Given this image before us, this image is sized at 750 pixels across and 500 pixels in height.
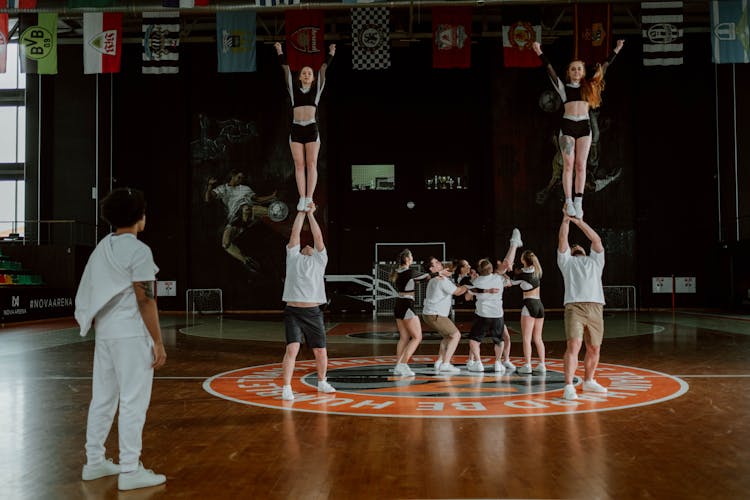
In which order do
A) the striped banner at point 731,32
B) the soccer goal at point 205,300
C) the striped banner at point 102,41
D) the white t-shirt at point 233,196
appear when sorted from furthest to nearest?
the white t-shirt at point 233,196 < the soccer goal at point 205,300 < the striped banner at point 102,41 < the striped banner at point 731,32

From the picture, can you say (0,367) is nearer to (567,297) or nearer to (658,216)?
(567,297)

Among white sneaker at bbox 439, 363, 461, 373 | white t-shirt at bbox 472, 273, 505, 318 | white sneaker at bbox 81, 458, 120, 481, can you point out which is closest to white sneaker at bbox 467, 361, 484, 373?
white sneaker at bbox 439, 363, 461, 373

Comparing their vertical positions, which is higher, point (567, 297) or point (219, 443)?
point (567, 297)

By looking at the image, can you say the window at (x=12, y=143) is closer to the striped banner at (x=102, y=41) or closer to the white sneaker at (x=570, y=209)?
the striped banner at (x=102, y=41)

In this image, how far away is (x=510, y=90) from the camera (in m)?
24.8

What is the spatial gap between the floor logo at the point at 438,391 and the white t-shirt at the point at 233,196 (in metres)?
16.1

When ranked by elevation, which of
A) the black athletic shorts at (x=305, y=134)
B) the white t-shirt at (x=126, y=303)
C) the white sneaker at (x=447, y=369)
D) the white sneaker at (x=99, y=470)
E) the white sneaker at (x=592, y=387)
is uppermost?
the black athletic shorts at (x=305, y=134)

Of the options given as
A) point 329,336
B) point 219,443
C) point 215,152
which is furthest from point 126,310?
point 215,152

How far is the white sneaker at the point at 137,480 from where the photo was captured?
389cm

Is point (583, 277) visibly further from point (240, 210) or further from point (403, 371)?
point (240, 210)

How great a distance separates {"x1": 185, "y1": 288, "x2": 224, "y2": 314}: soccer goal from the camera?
2483 centimetres

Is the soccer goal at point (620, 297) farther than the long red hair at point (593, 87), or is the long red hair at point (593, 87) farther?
the soccer goal at point (620, 297)

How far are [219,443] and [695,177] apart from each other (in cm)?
2408

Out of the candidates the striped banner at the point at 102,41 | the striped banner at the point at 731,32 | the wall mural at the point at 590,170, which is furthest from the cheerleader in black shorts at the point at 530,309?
the wall mural at the point at 590,170
